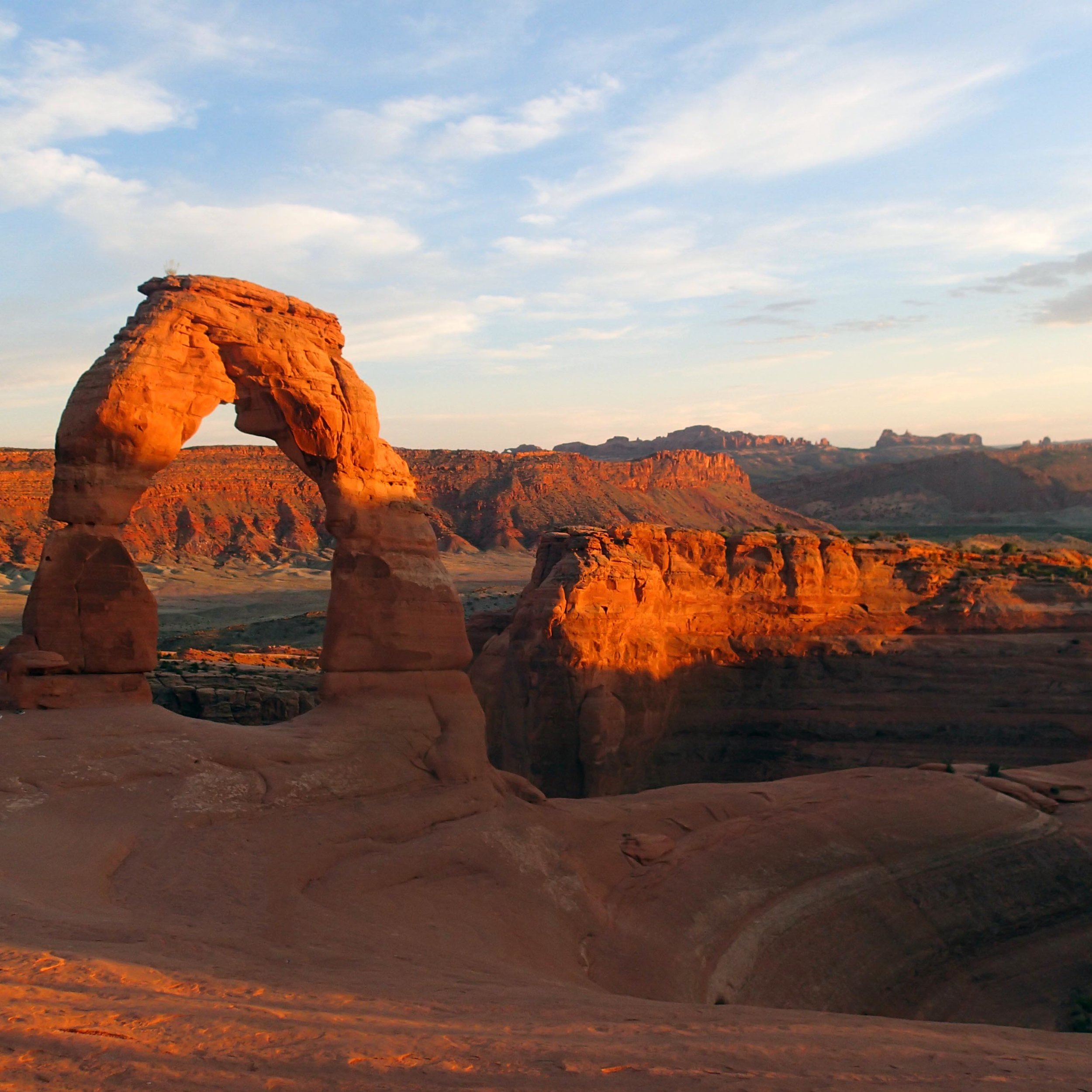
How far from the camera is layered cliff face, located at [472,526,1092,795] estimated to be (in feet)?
78.5

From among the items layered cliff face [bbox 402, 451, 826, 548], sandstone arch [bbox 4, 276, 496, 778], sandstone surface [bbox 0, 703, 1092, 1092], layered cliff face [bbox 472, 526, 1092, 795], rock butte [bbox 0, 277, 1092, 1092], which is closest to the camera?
sandstone surface [bbox 0, 703, 1092, 1092]

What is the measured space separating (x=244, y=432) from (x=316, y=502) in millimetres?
78866

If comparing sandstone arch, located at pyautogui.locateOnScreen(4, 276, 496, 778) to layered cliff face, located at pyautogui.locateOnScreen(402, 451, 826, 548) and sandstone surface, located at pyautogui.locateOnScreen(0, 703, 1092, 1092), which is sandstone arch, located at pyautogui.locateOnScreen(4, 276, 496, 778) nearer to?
sandstone surface, located at pyautogui.locateOnScreen(0, 703, 1092, 1092)

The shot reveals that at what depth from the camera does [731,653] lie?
26.6 metres

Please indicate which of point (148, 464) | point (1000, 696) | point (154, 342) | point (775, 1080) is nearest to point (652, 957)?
point (775, 1080)

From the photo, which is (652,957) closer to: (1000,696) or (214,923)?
(214,923)

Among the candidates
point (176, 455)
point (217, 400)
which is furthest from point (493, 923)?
point (217, 400)

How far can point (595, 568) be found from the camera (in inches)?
977

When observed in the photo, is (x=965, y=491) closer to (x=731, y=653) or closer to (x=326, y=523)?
(x=731, y=653)

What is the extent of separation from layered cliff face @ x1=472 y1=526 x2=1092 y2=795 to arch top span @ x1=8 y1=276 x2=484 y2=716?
868 cm

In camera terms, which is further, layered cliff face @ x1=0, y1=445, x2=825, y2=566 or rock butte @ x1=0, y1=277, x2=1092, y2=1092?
layered cliff face @ x1=0, y1=445, x2=825, y2=566

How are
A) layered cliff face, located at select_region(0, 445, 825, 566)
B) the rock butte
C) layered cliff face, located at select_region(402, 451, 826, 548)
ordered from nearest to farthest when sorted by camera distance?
the rock butte, layered cliff face, located at select_region(0, 445, 825, 566), layered cliff face, located at select_region(402, 451, 826, 548)

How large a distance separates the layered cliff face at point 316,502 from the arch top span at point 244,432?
6297 cm

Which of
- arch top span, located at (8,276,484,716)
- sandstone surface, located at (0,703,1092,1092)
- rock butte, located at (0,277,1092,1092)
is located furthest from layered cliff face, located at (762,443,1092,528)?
arch top span, located at (8,276,484,716)
